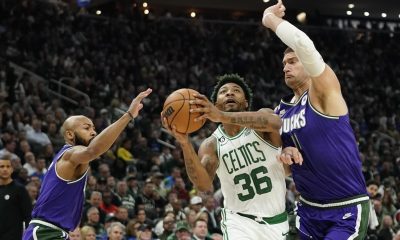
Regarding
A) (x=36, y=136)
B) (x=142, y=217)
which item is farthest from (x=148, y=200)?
(x=36, y=136)

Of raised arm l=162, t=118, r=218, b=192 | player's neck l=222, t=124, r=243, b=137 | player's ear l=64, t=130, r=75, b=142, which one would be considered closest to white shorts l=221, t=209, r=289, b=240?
raised arm l=162, t=118, r=218, b=192

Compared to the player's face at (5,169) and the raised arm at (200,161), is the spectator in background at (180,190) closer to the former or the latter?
the player's face at (5,169)

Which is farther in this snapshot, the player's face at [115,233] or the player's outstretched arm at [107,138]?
the player's face at [115,233]

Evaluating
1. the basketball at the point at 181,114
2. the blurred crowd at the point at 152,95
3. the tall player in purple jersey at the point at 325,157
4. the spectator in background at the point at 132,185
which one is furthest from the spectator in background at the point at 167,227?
the tall player in purple jersey at the point at 325,157

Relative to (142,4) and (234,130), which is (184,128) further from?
(142,4)

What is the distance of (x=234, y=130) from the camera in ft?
21.0

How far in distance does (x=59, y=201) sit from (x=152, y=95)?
1278 cm

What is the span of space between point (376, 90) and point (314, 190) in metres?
20.9

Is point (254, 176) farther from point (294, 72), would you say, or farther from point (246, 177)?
point (294, 72)

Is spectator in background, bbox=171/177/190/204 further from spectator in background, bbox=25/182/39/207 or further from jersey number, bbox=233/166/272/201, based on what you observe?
jersey number, bbox=233/166/272/201

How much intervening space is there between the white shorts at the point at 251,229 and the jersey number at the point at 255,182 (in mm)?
187

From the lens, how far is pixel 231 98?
6.23 m

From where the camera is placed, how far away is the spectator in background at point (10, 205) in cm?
858

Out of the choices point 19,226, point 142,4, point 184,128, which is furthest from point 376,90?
point 184,128
